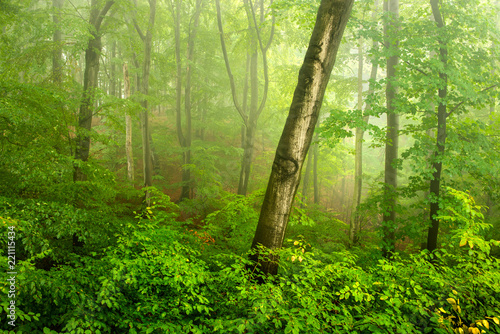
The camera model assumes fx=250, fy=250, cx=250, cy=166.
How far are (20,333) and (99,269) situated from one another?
106cm

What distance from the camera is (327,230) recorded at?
928 cm

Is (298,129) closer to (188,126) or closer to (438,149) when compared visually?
(438,149)

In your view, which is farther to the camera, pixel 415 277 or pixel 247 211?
pixel 247 211

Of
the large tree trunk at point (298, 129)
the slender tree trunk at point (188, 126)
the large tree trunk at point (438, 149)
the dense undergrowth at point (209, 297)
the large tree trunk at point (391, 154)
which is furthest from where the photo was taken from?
the slender tree trunk at point (188, 126)

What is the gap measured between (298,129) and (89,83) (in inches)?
259

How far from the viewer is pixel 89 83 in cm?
712

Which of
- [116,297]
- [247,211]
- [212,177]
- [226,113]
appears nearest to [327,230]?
[247,211]

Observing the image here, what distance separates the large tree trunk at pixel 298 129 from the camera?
11.7 ft

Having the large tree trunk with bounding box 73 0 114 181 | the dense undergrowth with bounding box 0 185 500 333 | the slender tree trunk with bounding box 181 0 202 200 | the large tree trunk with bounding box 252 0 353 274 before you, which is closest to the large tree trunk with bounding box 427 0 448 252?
the dense undergrowth with bounding box 0 185 500 333

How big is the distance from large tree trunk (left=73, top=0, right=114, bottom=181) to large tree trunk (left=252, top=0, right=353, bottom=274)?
4.83 meters

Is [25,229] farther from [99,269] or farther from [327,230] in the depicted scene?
[327,230]

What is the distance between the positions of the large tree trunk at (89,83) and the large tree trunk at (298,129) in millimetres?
4834

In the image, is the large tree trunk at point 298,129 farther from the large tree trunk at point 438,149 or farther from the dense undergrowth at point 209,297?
the large tree trunk at point 438,149

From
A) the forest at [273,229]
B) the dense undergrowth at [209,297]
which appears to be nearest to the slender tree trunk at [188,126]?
the forest at [273,229]
